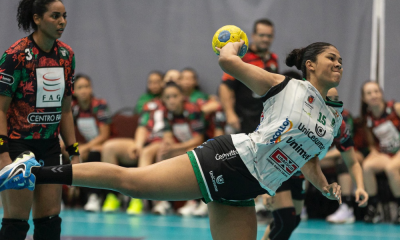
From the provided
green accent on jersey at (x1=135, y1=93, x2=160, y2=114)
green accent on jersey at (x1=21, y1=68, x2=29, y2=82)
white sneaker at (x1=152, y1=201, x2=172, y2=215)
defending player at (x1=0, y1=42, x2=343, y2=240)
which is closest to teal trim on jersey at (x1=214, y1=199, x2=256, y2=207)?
defending player at (x1=0, y1=42, x2=343, y2=240)

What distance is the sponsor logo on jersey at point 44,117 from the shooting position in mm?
3746

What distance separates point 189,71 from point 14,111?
5.27 m

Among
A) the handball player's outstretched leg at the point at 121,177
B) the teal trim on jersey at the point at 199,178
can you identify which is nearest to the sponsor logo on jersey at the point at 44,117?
the handball player's outstretched leg at the point at 121,177

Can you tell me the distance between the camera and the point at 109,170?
3191mm

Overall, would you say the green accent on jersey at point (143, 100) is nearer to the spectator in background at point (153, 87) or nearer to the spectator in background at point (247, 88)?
the spectator in background at point (153, 87)

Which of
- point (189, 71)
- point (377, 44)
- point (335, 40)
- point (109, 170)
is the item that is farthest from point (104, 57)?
point (109, 170)

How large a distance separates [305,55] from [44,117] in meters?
1.90

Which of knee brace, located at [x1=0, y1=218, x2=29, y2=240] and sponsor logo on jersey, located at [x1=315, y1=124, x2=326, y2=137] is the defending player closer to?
sponsor logo on jersey, located at [x1=315, y1=124, x2=326, y2=137]

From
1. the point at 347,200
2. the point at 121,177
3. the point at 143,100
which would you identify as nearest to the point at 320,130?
the point at 121,177

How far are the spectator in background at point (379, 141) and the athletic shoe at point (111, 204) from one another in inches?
150

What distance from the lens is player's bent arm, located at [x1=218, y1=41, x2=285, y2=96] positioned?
3156 mm

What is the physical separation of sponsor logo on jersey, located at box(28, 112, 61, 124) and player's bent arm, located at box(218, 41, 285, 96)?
140 cm

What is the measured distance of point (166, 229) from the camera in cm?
666

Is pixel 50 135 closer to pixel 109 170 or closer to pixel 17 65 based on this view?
pixel 17 65
